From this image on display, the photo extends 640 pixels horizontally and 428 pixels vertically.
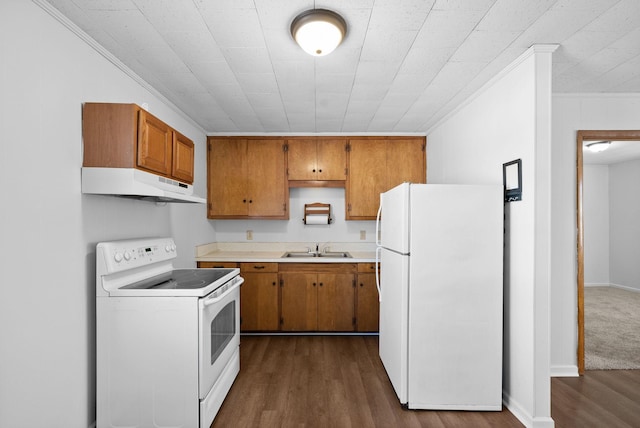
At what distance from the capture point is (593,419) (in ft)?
7.11

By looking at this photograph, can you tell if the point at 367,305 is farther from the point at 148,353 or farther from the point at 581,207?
the point at 148,353

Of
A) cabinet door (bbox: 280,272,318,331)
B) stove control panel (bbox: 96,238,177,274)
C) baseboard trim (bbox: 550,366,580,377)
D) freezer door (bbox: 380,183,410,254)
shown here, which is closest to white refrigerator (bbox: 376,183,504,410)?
freezer door (bbox: 380,183,410,254)

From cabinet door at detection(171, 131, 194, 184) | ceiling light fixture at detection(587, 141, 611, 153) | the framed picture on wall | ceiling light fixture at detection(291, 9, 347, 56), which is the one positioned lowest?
the framed picture on wall

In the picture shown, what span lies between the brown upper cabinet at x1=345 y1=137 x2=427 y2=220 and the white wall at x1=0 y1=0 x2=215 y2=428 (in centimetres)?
267

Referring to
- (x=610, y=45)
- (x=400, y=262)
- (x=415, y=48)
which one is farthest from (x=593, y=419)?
(x=415, y=48)

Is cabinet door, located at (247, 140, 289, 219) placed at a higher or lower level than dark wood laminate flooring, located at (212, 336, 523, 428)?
higher

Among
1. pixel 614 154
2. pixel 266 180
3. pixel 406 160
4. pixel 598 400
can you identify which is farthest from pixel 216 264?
pixel 614 154

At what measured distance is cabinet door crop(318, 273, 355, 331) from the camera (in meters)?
3.69

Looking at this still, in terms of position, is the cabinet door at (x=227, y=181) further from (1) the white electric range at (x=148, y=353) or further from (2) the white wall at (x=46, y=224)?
(1) the white electric range at (x=148, y=353)

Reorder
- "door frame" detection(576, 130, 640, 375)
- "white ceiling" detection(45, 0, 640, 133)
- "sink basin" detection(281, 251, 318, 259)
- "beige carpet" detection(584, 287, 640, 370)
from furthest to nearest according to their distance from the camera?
"sink basin" detection(281, 251, 318, 259)
"beige carpet" detection(584, 287, 640, 370)
"door frame" detection(576, 130, 640, 375)
"white ceiling" detection(45, 0, 640, 133)

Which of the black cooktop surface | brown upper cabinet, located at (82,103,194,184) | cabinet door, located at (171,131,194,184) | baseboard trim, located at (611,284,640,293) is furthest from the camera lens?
baseboard trim, located at (611,284,640,293)

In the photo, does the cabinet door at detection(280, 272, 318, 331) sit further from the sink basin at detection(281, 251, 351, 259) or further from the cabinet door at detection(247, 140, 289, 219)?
the cabinet door at detection(247, 140, 289, 219)

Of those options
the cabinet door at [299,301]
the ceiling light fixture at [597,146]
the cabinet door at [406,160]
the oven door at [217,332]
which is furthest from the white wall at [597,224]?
the oven door at [217,332]

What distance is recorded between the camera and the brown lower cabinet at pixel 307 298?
3.68 m
